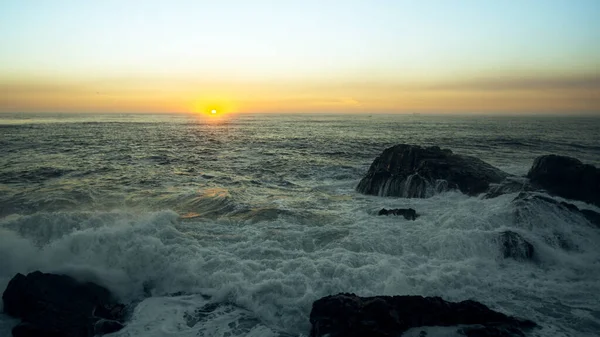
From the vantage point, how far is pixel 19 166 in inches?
1061

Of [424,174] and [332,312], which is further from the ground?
[424,174]

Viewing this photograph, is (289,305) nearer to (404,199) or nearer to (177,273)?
(177,273)

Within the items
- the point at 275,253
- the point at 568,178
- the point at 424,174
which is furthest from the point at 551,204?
the point at 275,253

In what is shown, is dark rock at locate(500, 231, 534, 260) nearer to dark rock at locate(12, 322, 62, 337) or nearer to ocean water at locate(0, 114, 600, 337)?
ocean water at locate(0, 114, 600, 337)

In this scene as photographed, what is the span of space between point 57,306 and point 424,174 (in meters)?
17.3

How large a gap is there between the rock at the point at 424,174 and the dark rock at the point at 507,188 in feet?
1.96

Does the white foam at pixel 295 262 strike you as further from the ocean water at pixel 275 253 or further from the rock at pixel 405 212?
the rock at pixel 405 212

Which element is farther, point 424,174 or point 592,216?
point 424,174

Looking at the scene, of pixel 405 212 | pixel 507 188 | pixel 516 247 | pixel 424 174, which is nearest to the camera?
pixel 516 247

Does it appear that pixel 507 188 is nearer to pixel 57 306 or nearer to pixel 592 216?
pixel 592 216

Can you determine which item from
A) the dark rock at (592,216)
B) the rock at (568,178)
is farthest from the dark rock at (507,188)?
the dark rock at (592,216)

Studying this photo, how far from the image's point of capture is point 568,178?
57.6ft

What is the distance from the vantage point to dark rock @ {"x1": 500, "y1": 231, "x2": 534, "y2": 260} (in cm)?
1141

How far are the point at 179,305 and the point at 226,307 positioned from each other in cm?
117
